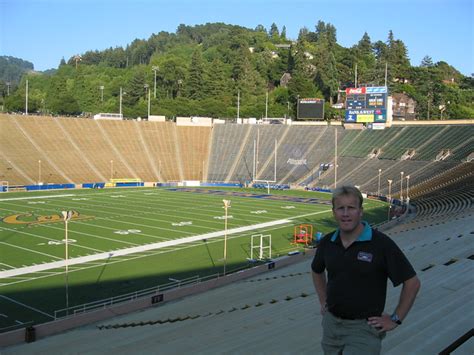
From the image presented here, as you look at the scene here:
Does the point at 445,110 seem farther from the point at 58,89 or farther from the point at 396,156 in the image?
the point at 58,89

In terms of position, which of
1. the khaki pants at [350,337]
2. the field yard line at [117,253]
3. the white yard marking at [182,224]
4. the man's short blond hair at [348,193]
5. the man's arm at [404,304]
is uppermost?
the man's short blond hair at [348,193]

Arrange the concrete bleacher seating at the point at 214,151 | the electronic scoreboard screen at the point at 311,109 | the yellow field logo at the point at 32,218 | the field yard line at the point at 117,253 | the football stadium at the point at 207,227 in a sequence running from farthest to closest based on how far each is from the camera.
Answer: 1. the electronic scoreboard screen at the point at 311,109
2. the concrete bleacher seating at the point at 214,151
3. the yellow field logo at the point at 32,218
4. the field yard line at the point at 117,253
5. the football stadium at the point at 207,227

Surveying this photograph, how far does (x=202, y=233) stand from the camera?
36375 mm

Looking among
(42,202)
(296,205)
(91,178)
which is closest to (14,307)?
(42,202)

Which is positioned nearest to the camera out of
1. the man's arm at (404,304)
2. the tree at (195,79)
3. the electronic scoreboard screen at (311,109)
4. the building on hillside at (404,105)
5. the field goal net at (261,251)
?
the man's arm at (404,304)

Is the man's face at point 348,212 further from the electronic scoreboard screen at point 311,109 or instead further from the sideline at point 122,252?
the electronic scoreboard screen at point 311,109

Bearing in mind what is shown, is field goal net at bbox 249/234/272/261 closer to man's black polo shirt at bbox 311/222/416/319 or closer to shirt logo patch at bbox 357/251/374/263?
man's black polo shirt at bbox 311/222/416/319

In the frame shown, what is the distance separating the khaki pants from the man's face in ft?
2.64

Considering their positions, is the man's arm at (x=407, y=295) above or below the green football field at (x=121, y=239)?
above

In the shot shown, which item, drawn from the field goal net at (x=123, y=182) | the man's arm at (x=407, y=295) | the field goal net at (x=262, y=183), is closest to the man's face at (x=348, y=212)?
the man's arm at (x=407, y=295)

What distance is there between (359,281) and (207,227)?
34.7 meters

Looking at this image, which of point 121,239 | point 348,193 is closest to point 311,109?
point 121,239

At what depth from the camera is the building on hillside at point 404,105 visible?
378 feet

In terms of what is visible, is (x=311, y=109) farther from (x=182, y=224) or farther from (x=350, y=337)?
(x=350, y=337)
